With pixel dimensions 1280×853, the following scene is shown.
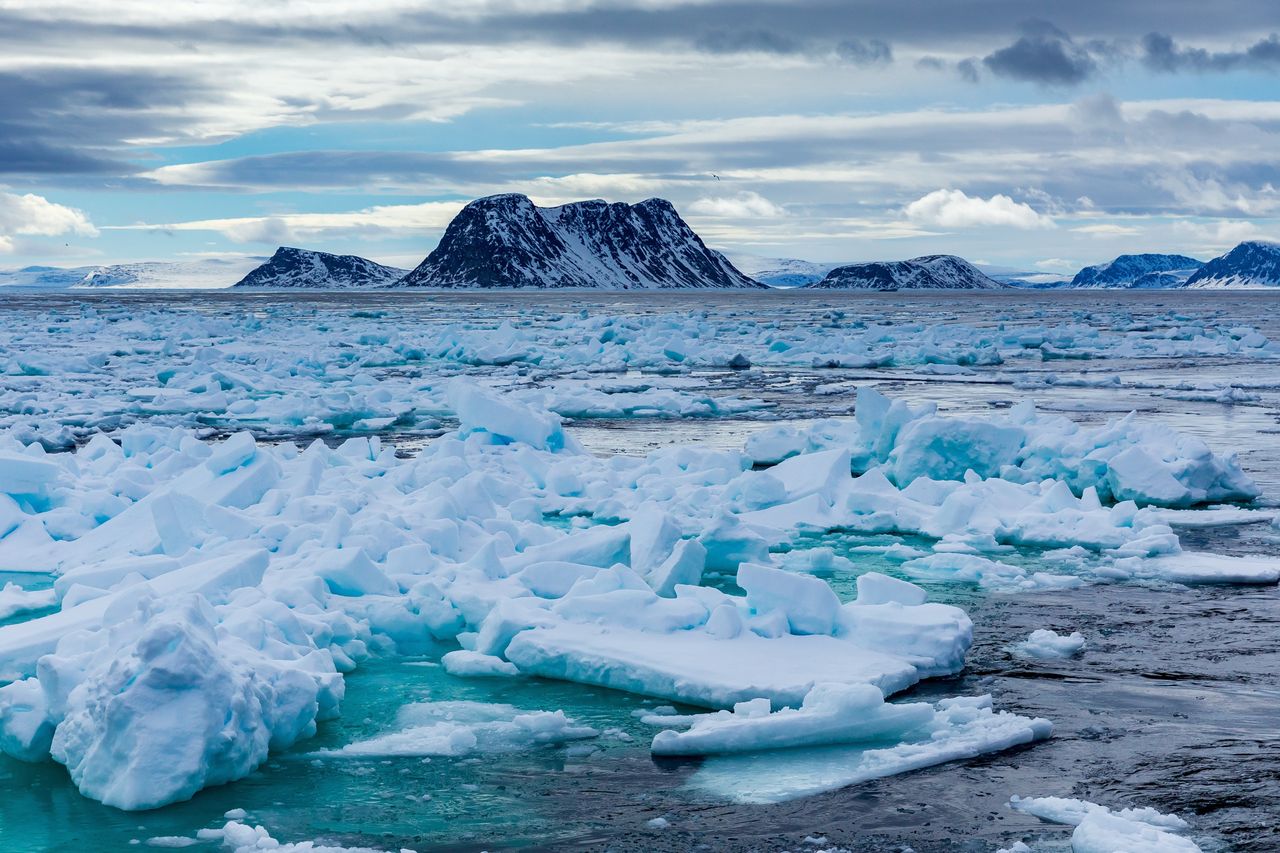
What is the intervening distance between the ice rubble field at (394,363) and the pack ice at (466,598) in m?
5.78

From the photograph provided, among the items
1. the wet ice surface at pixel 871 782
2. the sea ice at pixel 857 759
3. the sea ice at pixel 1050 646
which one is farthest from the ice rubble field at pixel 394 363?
the sea ice at pixel 857 759

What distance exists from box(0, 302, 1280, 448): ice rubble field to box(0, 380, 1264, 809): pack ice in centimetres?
578

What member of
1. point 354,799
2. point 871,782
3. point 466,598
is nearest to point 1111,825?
point 871,782

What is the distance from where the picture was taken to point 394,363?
83.8 ft

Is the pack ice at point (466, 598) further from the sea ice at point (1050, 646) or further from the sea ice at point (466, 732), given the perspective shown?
the sea ice at point (1050, 646)

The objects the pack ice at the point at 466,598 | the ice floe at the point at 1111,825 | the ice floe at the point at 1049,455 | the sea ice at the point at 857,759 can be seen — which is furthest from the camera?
the ice floe at the point at 1049,455

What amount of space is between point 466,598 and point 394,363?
19944mm

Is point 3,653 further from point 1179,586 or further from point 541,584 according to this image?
point 1179,586

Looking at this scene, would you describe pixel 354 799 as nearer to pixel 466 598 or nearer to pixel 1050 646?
pixel 466 598

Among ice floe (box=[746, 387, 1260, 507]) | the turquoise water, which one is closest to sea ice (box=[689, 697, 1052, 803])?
the turquoise water

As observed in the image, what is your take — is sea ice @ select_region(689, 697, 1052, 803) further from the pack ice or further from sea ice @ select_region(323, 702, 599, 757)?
sea ice @ select_region(323, 702, 599, 757)

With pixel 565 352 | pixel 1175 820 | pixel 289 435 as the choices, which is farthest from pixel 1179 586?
pixel 565 352

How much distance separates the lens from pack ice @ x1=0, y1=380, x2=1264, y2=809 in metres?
4.35

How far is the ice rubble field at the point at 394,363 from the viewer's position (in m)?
15.7
